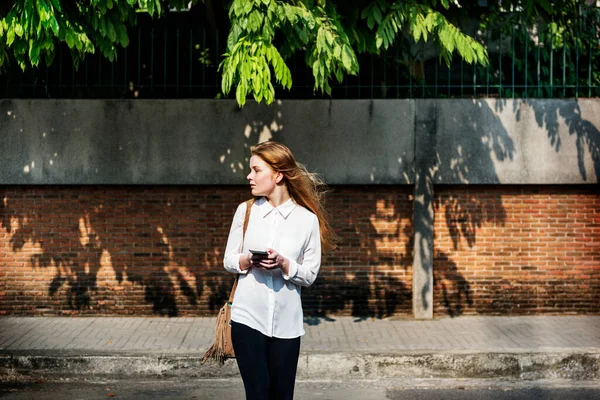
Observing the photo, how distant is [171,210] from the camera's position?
445 inches

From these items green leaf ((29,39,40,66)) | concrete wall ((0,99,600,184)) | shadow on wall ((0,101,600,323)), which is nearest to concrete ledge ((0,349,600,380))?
shadow on wall ((0,101,600,323))

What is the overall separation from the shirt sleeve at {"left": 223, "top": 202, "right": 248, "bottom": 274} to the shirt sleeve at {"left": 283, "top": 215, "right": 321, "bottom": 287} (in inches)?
10.9

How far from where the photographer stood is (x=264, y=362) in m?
4.97

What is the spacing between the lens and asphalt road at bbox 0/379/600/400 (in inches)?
320

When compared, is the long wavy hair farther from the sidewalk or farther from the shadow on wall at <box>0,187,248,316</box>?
the shadow on wall at <box>0,187,248,316</box>

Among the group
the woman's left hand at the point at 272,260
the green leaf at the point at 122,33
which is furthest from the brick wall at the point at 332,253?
the woman's left hand at the point at 272,260

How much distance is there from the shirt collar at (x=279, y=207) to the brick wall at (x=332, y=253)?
602 centimetres

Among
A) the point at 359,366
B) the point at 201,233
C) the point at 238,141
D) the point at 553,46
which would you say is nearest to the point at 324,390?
the point at 359,366

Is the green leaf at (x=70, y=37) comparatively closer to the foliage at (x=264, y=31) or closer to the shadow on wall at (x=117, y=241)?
the foliage at (x=264, y=31)

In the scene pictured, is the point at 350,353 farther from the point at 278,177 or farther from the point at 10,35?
the point at 10,35

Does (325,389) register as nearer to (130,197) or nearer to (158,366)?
(158,366)

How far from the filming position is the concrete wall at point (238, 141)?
11164 millimetres

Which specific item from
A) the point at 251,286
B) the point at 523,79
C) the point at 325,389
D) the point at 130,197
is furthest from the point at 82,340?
the point at 523,79

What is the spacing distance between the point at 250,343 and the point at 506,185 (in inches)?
280
